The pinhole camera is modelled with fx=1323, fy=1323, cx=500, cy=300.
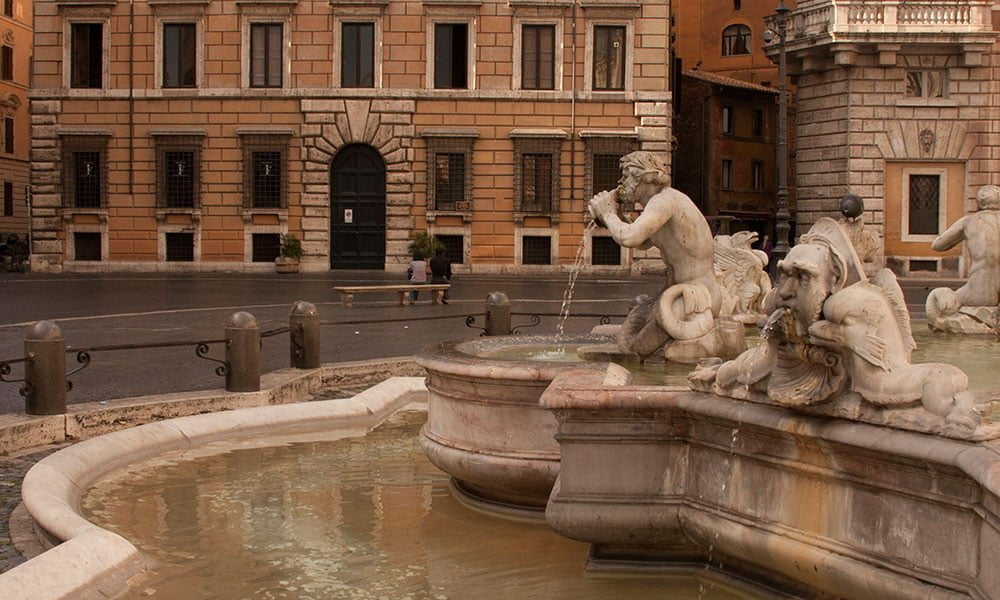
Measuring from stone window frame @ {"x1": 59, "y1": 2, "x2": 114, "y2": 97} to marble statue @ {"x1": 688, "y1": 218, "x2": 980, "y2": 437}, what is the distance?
32455 mm

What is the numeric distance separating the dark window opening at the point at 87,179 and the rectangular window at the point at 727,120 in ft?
67.6

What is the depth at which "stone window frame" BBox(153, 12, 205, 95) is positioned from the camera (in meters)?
34.2

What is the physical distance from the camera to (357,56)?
3438 cm

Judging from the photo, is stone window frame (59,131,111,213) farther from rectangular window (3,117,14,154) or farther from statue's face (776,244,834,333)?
statue's face (776,244,834,333)

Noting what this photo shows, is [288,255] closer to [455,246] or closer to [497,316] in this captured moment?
[455,246]

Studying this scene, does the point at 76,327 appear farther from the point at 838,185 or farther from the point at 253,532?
the point at 838,185

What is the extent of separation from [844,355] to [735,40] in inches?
1784

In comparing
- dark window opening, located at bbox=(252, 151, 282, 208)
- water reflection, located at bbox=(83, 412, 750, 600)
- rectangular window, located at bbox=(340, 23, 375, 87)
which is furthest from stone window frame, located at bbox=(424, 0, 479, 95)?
water reflection, located at bbox=(83, 412, 750, 600)

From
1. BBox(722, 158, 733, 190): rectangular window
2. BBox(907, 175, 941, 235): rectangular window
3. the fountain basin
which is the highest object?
BBox(722, 158, 733, 190): rectangular window

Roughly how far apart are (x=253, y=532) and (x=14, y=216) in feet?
165

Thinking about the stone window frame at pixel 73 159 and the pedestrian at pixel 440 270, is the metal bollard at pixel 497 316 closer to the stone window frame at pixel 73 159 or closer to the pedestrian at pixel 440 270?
the pedestrian at pixel 440 270

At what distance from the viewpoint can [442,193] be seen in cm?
3434

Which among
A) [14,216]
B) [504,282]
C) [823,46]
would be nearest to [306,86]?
[504,282]

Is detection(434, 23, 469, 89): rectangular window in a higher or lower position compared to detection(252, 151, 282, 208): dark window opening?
higher
